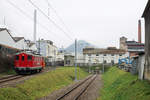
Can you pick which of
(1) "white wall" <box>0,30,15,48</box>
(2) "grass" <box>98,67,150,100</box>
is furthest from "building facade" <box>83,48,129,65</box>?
(2) "grass" <box>98,67,150,100</box>

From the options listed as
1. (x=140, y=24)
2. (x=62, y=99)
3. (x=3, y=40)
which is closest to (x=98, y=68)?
(x=140, y=24)

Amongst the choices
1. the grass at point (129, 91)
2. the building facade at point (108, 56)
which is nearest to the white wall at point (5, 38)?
the grass at point (129, 91)

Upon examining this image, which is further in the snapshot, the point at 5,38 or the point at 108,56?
the point at 108,56

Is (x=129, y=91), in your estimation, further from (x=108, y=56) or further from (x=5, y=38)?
(x=108, y=56)

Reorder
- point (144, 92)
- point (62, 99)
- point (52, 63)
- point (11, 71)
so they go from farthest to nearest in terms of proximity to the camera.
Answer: point (52, 63), point (11, 71), point (62, 99), point (144, 92)

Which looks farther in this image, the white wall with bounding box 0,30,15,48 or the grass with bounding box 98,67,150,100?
the white wall with bounding box 0,30,15,48

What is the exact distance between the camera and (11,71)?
2625 centimetres

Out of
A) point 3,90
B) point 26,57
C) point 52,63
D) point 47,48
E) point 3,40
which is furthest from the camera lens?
point 47,48

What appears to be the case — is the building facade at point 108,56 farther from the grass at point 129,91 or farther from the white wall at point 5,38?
the grass at point 129,91

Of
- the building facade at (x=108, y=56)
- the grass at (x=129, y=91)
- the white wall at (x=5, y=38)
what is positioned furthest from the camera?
the building facade at (x=108, y=56)

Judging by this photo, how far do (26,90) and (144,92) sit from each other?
8935 millimetres

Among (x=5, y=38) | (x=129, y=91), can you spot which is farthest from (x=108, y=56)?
(x=129, y=91)

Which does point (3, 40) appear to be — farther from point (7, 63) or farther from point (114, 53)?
point (114, 53)

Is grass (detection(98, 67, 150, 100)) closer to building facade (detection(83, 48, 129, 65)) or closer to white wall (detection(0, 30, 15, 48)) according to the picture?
white wall (detection(0, 30, 15, 48))
